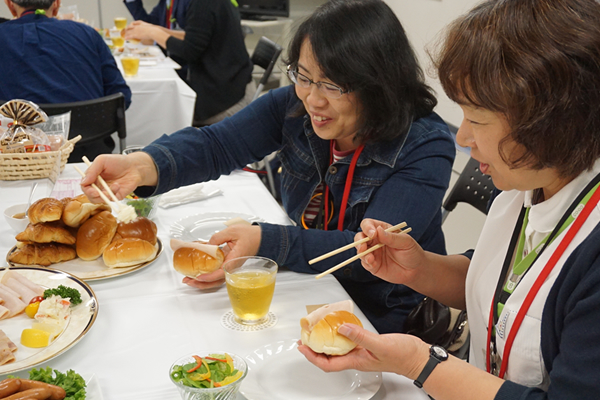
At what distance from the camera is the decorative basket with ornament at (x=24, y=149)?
67.0 inches

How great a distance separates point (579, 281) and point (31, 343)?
3.11 feet

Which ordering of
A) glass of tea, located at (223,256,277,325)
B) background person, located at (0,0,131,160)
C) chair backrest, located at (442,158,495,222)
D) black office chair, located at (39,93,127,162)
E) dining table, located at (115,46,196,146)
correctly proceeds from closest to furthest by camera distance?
1. glass of tea, located at (223,256,277,325)
2. chair backrest, located at (442,158,495,222)
3. black office chair, located at (39,93,127,162)
4. background person, located at (0,0,131,160)
5. dining table, located at (115,46,196,146)

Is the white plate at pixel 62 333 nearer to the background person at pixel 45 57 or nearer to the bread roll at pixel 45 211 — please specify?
the bread roll at pixel 45 211

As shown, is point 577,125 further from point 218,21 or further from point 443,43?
point 218,21

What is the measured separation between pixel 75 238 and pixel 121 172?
0.77ft

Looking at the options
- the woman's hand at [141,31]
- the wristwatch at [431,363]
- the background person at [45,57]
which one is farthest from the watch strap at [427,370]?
the woman's hand at [141,31]

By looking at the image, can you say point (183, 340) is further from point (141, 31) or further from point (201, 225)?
point (141, 31)

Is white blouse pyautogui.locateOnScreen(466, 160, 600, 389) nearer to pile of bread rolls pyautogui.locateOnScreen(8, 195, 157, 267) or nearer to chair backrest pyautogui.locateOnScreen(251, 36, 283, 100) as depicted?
pile of bread rolls pyautogui.locateOnScreen(8, 195, 157, 267)

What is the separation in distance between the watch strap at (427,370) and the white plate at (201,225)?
73cm

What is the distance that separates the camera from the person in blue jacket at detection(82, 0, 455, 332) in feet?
4.55

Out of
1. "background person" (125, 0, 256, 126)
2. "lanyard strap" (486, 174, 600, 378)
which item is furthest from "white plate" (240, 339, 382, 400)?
"background person" (125, 0, 256, 126)

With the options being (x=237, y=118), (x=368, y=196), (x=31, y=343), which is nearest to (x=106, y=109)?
(x=237, y=118)

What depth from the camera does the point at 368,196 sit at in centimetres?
153

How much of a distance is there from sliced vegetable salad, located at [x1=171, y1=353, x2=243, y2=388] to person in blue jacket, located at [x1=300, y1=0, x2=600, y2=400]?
0.46ft
